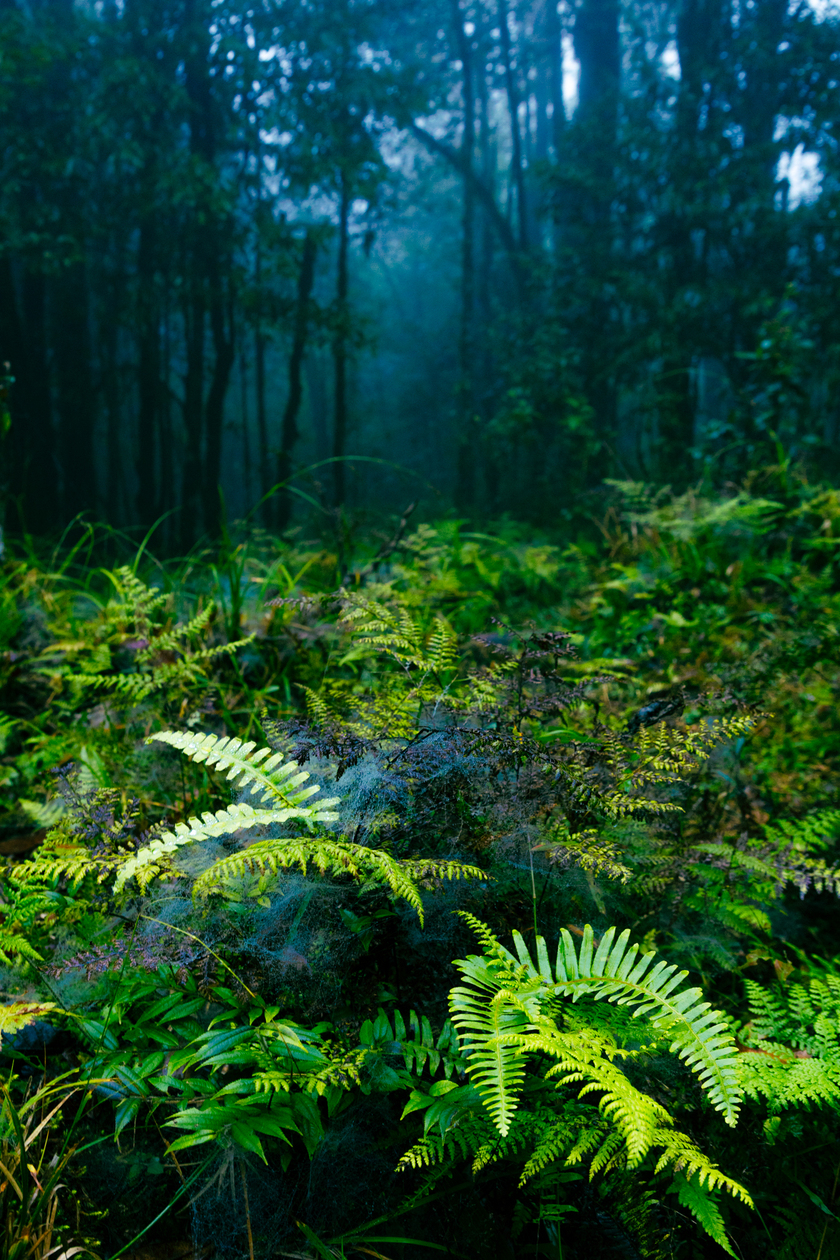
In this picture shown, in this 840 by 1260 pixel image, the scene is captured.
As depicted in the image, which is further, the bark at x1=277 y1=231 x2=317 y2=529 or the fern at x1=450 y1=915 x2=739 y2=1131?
the bark at x1=277 y1=231 x2=317 y2=529

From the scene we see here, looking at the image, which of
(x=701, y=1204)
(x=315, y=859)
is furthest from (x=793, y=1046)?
(x=315, y=859)

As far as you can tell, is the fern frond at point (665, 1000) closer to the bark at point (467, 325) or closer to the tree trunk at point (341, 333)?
the tree trunk at point (341, 333)

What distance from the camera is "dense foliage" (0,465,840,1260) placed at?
1.12 meters

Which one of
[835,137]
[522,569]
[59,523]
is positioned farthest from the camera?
[59,523]

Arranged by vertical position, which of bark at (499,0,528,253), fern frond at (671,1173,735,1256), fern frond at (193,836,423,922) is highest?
bark at (499,0,528,253)

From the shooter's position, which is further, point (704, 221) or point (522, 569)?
point (704, 221)

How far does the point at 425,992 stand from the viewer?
1.34 metres

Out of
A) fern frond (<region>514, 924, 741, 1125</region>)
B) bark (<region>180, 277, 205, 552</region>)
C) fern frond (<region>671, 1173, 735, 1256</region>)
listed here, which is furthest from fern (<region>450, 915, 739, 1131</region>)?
bark (<region>180, 277, 205, 552</region>)

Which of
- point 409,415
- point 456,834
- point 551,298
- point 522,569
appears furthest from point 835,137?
point 409,415

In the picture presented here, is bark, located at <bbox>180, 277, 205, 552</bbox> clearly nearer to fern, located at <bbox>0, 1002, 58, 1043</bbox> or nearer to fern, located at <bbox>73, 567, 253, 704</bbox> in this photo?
fern, located at <bbox>73, 567, 253, 704</bbox>

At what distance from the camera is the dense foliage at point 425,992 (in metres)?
1.12

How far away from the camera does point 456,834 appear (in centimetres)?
141

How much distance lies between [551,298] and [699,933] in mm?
10010

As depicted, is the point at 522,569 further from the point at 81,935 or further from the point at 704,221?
the point at 704,221
